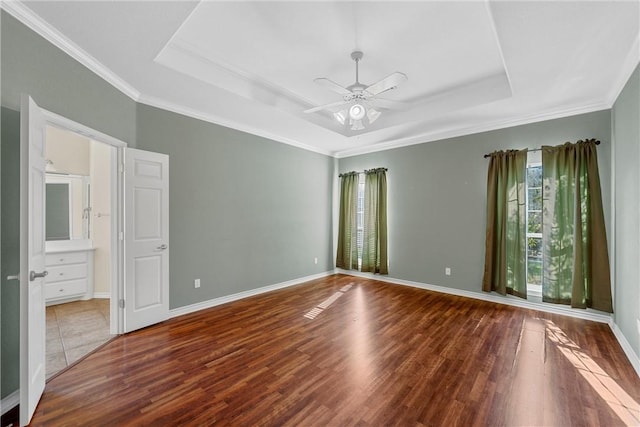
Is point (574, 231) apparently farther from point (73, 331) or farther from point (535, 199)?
point (73, 331)

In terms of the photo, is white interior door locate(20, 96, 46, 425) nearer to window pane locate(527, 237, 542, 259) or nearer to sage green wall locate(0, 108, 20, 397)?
sage green wall locate(0, 108, 20, 397)

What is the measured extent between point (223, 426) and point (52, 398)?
1.38m

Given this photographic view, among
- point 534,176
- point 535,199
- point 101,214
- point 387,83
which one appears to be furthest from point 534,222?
point 101,214

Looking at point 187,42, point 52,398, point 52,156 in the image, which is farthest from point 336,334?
point 52,156

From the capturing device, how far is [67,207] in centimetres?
430

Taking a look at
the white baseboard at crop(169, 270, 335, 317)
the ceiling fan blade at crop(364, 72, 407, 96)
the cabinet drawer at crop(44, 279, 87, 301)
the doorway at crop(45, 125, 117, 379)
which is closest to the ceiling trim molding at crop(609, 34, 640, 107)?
the ceiling fan blade at crop(364, 72, 407, 96)

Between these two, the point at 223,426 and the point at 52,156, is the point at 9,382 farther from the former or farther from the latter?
the point at 52,156

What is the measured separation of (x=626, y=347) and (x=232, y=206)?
15.9 ft

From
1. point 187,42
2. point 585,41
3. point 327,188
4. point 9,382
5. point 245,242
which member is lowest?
point 9,382

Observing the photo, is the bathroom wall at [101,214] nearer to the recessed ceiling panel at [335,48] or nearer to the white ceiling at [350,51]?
the white ceiling at [350,51]

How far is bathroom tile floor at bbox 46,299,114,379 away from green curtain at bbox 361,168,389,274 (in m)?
4.27

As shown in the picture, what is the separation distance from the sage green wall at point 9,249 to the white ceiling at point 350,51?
0.88 metres

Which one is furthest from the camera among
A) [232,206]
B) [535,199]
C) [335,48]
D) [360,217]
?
[360,217]

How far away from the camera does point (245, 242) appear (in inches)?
172
